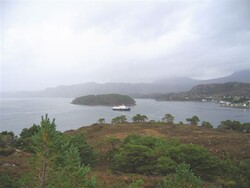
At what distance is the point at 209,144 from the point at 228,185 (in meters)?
20.1

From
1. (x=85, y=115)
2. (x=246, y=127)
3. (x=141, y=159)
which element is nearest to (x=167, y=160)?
(x=141, y=159)

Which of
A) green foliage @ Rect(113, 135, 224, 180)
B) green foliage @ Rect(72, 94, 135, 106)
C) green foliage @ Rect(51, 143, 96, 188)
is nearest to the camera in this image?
green foliage @ Rect(51, 143, 96, 188)

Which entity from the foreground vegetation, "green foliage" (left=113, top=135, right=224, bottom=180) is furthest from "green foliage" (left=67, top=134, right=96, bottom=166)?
"green foliage" (left=113, top=135, right=224, bottom=180)

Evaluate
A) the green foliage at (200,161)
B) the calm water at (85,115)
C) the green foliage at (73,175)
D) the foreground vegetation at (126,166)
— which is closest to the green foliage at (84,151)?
the foreground vegetation at (126,166)

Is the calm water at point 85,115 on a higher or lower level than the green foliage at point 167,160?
lower

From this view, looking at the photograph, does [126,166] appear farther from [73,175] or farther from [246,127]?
[246,127]

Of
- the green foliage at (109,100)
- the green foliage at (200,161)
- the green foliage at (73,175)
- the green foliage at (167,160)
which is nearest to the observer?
the green foliage at (73,175)

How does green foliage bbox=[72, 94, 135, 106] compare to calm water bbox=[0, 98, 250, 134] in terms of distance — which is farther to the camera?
green foliage bbox=[72, 94, 135, 106]

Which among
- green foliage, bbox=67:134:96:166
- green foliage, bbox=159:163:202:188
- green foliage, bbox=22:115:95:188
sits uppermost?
green foliage, bbox=22:115:95:188

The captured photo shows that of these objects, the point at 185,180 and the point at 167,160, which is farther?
the point at 167,160

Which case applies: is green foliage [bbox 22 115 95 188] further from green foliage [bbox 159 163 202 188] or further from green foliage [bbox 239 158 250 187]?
green foliage [bbox 239 158 250 187]

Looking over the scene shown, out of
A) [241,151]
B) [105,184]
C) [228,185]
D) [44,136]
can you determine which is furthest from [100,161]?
[44,136]

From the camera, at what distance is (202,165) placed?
17016 mm

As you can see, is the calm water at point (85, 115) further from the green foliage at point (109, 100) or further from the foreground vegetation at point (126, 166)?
the foreground vegetation at point (126, 166)
